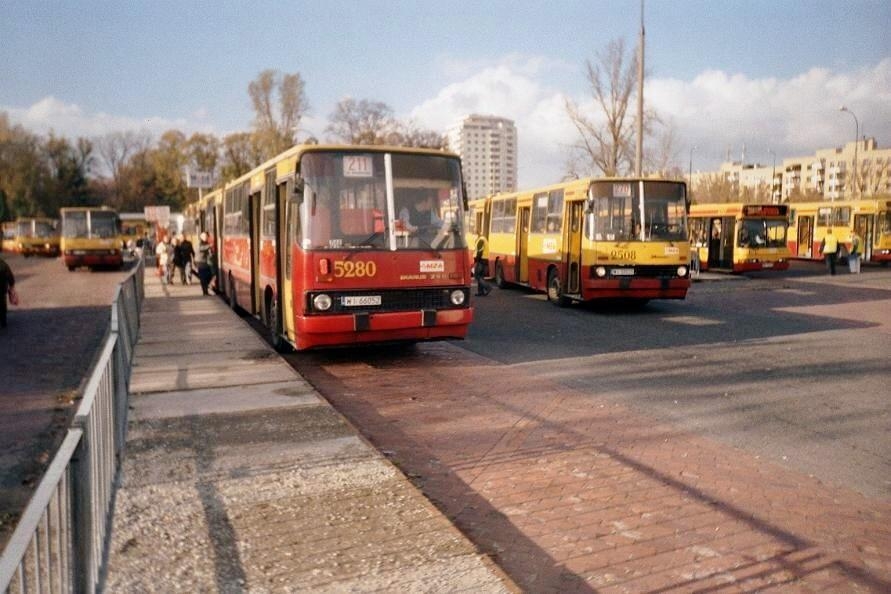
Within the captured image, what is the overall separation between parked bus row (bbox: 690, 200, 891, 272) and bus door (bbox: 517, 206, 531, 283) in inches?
389

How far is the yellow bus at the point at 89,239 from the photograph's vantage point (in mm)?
34094

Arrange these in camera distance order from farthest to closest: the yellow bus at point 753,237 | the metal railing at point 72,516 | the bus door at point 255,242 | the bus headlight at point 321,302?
the yellow bus at point 753,237
the bus door at point 255,242
the bus headlight at point 321,302
the metal railing at point 72,516

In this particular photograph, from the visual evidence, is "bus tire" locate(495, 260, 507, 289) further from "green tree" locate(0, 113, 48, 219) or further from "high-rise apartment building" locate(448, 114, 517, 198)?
"high-rise apartment building" locate(448, 114, 517, 198)

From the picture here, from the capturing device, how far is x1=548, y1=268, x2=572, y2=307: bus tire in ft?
60.3

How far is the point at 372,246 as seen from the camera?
9.90m

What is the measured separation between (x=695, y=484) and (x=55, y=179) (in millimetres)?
93803

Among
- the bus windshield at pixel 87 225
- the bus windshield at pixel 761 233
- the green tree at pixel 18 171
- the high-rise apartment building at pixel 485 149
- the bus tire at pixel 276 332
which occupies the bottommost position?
the bus tire at pixel 276 332

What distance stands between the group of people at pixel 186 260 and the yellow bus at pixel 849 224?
2888 cm

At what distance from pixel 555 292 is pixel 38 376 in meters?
11.9

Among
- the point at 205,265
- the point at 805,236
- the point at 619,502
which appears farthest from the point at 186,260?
the point at 805,236

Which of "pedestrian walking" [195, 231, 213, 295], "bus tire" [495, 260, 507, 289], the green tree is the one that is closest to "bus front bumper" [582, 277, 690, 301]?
"bus tire" [495, 260, 507, 289]

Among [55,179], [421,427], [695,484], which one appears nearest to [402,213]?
[421,427]

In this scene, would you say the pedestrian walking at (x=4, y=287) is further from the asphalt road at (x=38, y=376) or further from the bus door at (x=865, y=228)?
the bus door at (x=865, y=228)

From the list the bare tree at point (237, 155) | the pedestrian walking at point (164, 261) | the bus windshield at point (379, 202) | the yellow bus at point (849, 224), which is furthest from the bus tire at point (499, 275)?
the bare tree at point (237, 155)
